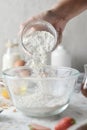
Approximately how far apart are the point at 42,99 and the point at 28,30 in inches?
10.0

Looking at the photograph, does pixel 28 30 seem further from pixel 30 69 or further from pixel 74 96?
pixel 74 96

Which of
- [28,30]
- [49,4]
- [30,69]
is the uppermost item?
[49,4]

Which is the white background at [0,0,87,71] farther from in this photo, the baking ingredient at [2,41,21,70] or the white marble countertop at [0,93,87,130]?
the white marble countertop at [0,93,87,130]

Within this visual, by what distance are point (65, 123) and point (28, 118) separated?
0.36 feet

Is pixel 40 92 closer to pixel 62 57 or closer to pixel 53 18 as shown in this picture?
pixel 53 18

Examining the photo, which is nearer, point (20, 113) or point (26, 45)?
point (20, 113)

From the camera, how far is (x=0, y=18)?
1.45 metres

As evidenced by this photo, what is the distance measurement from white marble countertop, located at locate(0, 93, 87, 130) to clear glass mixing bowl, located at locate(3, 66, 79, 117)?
0.02 m

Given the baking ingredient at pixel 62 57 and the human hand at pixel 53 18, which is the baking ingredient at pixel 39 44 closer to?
the human hand at pixel 53 18

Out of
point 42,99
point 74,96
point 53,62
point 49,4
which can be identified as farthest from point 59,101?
point 49,4

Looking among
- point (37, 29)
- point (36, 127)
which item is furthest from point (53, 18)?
point (36, 127)

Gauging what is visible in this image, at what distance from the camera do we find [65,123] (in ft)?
2.49

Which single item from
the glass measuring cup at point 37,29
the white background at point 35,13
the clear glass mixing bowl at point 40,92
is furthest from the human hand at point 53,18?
the white background at point 35,13

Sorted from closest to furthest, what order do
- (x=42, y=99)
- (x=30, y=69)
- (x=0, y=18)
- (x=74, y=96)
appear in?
(x=42, y=99), (x=30, y=69), (x=74, y=96), (x=0, y=18)
